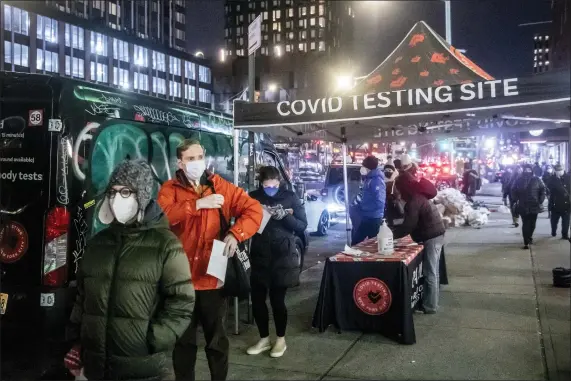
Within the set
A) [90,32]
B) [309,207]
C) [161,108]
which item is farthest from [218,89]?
[161,108]

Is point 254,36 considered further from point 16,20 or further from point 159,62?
point 159,62

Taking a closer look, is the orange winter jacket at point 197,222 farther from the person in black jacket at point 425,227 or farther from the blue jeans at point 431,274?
the blue jeans at point 431,274

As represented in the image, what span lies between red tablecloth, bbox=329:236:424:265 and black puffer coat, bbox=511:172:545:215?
16.9 feet

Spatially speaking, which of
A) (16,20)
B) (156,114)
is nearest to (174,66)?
(16,20)

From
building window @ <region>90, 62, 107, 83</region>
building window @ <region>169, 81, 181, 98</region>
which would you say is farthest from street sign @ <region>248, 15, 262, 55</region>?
building window @ <region>169, 81, 181, 98</region>

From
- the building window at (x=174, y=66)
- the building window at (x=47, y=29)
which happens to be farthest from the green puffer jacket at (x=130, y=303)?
the building window at (x=174, y=66)

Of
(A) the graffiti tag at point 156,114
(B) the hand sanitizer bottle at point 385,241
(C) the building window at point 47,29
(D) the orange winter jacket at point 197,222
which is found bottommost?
(B) the hand sanitizer bottle at point 385,241

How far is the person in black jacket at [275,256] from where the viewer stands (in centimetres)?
505

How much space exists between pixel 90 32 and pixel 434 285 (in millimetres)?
83299

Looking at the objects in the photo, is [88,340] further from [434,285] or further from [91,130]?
[434,285]

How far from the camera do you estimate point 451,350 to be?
206 inches

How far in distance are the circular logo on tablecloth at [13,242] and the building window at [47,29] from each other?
7735 cm

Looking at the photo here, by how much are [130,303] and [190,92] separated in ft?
344

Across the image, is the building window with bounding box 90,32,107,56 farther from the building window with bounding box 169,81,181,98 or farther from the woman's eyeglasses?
the woman's eyeglasses
